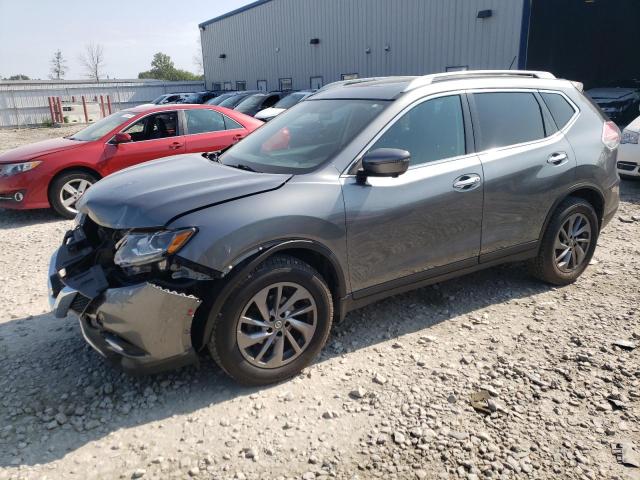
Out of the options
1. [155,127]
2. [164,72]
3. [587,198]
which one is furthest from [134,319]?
[164,72]

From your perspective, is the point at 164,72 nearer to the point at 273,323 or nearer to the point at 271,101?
the point at 271,101

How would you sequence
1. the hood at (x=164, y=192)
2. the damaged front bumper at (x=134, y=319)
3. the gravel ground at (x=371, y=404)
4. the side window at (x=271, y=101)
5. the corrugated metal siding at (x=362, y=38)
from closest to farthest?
the gravel ground at (x=371, y=404) < the damaged front bumper at (x=134, y=319) < the hood at (x=164, y=192) < the side window at (x=271, y=101) < the corrugated metal siding at (x=362, y=38)

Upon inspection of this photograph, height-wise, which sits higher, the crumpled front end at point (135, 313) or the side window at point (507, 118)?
the side window at point (507, 118)

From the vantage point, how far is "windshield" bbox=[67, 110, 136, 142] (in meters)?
7.31

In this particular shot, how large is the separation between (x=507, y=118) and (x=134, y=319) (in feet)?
9.93

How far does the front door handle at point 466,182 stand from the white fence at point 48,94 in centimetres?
2932

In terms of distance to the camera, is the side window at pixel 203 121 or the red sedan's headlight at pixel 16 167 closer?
the red sedan's headlight at pixel 16 167

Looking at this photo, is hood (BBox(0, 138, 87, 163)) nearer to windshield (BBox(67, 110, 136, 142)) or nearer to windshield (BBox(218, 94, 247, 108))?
windshield (BBox(67, 110, 136, 142))

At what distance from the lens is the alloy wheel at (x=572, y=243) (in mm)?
4219

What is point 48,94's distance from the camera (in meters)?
28.5

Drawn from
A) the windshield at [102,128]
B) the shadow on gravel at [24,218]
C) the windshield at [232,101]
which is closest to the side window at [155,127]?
the windshield at [102,128]

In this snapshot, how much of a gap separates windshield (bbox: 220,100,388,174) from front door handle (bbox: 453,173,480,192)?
2.40 feet

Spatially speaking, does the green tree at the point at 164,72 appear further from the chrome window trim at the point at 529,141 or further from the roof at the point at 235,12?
the chrome window trim at the point at 529,141

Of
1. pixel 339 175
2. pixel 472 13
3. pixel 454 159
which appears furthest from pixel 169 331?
pixel 472 13
